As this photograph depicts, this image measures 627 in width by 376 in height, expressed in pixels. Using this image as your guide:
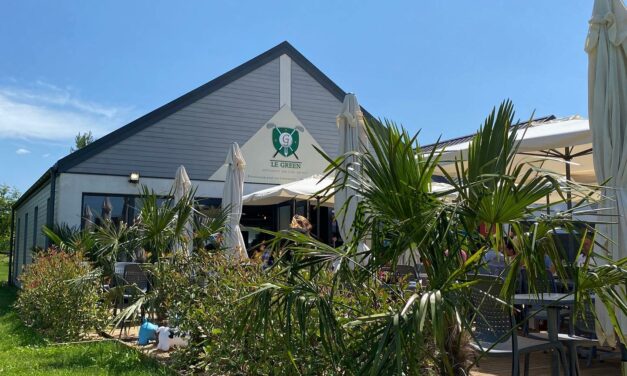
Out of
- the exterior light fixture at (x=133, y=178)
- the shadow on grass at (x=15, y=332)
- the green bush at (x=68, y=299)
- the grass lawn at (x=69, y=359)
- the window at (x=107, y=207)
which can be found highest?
the exterior light fixture at (x=133, y=178)

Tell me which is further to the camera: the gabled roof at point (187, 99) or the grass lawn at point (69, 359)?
the gabled roof at point (187, 99)

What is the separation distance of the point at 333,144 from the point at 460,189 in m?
13.9

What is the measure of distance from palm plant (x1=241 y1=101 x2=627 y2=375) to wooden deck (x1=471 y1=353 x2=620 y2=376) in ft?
7.65

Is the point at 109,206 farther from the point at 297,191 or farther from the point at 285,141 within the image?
the point at 297,191

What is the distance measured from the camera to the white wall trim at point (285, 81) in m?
16.3

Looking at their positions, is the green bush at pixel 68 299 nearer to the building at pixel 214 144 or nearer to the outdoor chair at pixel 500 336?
the outdoor chair at pixel 500 336

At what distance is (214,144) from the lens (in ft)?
50.3

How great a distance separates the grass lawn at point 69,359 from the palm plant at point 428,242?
9.62ft

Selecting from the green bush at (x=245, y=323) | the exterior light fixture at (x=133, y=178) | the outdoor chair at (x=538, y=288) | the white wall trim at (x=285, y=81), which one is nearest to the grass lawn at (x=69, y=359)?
the green bush at (x=245, y=323)

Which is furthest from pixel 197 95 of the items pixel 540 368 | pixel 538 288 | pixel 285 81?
pixel 538 288

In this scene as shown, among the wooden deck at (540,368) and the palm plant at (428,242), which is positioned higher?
the palm plant at (428,242)

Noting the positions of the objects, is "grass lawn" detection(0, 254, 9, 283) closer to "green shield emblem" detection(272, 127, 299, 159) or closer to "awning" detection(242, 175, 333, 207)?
"green shield emblem" detection(272, 127, 299, 159)

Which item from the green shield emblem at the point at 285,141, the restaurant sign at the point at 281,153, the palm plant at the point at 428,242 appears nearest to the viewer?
the palm plant at the point at 428,242

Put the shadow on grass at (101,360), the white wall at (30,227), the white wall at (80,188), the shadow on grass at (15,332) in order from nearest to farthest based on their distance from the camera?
the shadow on grass at (101,360)
the shadow on grass at (15,332)
the white wall at (80,188)
the white wall at (30,227)
